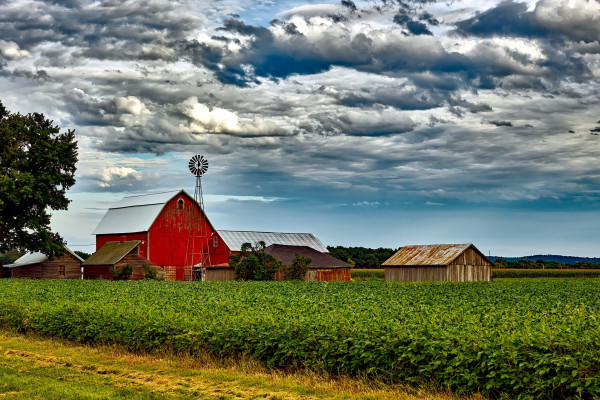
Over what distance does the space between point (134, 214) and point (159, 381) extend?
62.0m

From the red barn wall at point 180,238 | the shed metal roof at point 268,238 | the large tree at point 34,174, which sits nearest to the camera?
the large tree at point 34,174

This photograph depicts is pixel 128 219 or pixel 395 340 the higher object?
pixel 128 219

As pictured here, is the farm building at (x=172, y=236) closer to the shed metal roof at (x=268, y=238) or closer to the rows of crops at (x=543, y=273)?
the shed metal roof at (x=268, y=238)

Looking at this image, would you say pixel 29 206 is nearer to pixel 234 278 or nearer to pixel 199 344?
pixel 234 278

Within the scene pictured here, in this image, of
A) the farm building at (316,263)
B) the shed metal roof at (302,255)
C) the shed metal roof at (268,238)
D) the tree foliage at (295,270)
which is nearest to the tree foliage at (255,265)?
the tree foliage at (295,270)

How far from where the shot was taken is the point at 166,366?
1576 cm

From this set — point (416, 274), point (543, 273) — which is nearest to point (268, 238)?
point (416, 274)

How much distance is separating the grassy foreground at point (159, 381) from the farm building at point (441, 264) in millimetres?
55718

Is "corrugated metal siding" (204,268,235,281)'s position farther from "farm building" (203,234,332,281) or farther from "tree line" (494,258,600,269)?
"tree line" (494,258,600,269)

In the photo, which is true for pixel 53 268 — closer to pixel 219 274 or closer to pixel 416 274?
pixel 219 274

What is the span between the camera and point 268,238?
7981cm

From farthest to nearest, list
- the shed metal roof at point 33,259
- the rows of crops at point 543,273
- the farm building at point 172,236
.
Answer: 1. the rows of crops at point 543,273
2. the shed metal roof at point 33,259
3. the farm building at point 172,236

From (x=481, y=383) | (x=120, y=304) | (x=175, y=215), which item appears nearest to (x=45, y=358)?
(x=120, y=304)

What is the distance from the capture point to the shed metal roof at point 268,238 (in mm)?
75312
